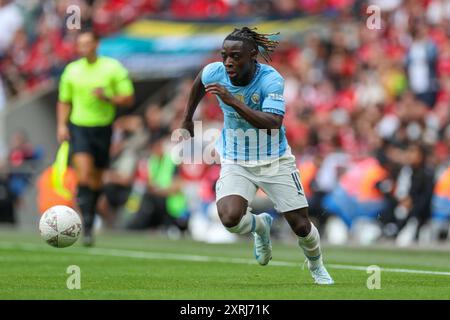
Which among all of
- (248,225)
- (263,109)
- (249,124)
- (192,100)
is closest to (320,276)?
(248,225)

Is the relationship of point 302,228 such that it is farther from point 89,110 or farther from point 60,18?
point 60,18

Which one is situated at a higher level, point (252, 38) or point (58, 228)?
point (252, 38)

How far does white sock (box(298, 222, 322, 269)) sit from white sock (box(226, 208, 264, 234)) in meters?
0.45

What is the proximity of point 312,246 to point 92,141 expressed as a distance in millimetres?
6195

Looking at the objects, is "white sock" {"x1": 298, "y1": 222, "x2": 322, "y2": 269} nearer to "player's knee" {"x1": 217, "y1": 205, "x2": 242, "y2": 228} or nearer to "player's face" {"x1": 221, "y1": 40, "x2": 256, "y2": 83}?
"player's knee" {"x1": 217, "y1": 205, "x2": 242, "y2": 228}

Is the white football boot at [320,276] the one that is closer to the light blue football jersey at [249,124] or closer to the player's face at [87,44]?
the light blue football jersey at [249,124]

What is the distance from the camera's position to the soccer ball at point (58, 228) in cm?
1086

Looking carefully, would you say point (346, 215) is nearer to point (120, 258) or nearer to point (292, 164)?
point (120, 258)

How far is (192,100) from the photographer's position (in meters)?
9.99

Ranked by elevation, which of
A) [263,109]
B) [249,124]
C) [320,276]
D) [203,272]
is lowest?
[203,272]

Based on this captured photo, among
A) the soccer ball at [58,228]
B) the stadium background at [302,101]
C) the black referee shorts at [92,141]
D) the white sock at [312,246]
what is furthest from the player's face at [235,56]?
the stadium background at [302,101]

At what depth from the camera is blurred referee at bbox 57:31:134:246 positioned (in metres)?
15.0

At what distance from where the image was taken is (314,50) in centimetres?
2253

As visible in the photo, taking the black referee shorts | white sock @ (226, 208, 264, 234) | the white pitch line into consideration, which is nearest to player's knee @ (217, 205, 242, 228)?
white sock @ (226, 208, 264, 234)
